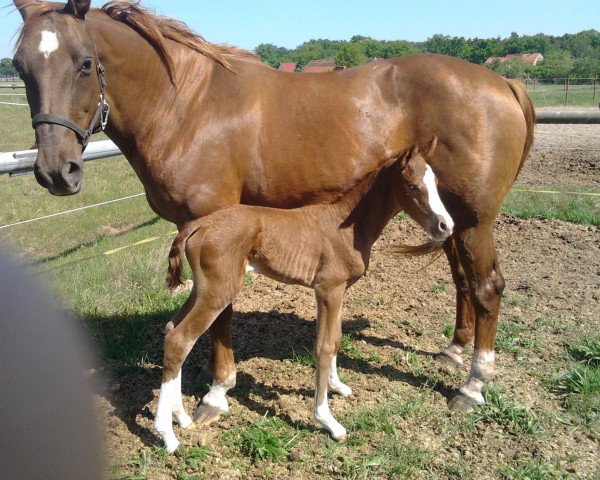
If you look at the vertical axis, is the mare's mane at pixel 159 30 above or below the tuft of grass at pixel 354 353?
above

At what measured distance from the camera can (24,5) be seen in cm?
329

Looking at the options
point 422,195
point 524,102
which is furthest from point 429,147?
point 524,102

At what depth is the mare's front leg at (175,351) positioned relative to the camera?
3.18 m

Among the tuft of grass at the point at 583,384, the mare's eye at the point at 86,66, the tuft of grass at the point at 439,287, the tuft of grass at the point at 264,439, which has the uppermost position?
the mare's eye at the point at 86,66

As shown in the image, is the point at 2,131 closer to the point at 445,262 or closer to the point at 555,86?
the point at 445,262

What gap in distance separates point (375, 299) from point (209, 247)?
2.54 meters

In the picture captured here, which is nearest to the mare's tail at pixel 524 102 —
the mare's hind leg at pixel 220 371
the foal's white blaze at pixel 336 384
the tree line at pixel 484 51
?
the foal's white blaze at pixel 336 384

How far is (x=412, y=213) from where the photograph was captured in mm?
3289

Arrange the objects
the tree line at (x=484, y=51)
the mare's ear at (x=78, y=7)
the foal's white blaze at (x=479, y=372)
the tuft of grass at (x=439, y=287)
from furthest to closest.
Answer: the tree line at (x=484, y=51) < the tuft of grass at (x=439, y=287) < the foal's white blaze at (x=479, y=372) < the mare's ear at (x=78, y=7)

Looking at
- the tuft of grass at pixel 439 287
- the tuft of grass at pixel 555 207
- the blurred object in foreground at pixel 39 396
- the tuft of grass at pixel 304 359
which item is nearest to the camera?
the blurred object in foreground at pixel 39 396

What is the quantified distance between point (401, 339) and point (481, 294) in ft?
3.27

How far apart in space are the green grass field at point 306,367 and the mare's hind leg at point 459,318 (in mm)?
211

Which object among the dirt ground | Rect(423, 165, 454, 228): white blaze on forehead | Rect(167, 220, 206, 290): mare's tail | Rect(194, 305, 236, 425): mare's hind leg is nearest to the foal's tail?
Rect(167, 220, 206, 290): mare's tail

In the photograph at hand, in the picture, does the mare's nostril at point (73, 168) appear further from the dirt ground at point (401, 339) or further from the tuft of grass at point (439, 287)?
the tuft of grass at point (439, 287)
